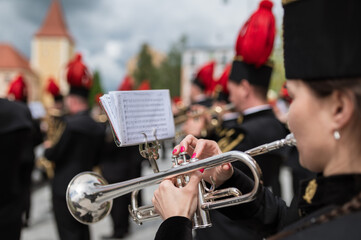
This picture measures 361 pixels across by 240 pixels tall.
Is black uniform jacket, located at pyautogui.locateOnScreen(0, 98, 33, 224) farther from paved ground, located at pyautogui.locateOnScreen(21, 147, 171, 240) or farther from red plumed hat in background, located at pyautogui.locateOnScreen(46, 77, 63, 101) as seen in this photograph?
red plumed hat in background, located at pyautogui.locateOnScreen(46, 77, 63, 101)

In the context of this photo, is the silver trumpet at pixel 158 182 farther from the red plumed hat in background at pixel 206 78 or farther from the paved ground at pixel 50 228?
the red plumed hat in background at pixel 206 78

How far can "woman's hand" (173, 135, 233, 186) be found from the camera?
1.67 metres

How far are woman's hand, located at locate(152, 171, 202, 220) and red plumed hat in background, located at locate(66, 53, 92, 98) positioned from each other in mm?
4752

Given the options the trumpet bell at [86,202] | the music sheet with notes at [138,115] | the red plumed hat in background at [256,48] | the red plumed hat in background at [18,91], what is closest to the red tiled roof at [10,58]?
the red plumed hat in background at [18,91]

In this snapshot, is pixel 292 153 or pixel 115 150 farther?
pixel 115 150

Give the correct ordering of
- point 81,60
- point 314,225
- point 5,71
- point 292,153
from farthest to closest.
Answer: point 5,71, point 81,60, point 292,153, point 314,225

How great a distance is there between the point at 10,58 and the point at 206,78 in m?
77.2

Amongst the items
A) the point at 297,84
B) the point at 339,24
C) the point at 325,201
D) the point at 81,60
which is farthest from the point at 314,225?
the point at 81,60

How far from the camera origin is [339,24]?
3.65 ft

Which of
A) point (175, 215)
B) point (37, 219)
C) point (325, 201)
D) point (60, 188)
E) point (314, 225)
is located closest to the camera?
point (314, 225)

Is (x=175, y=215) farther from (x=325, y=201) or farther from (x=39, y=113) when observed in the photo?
(x=39, y=113)

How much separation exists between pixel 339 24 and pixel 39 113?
8.27m

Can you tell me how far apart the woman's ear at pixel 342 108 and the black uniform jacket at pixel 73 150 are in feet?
13.9

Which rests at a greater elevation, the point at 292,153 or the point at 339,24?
the point at 339,24
